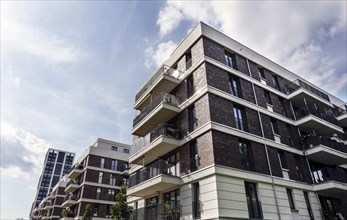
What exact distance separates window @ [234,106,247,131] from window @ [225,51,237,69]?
3532 millimetres

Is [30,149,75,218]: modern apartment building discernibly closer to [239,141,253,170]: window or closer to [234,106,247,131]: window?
[234,106,247,131]: window

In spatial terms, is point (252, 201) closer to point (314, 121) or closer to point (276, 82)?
point (314, 121)

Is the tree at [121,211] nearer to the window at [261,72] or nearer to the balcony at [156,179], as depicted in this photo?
the balcony at [156,179]

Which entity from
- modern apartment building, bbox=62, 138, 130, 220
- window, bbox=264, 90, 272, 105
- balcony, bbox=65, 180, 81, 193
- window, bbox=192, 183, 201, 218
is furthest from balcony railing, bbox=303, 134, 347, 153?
balcony, bbox=65, 180, 81, 193

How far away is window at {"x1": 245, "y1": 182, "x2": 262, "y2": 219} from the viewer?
12471 mm

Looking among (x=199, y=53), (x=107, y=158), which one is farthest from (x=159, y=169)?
(x=107, y=158)

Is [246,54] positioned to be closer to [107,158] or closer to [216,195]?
[216,195]

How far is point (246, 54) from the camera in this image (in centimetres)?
1877

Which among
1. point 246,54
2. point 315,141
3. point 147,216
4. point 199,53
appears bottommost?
point 147,216

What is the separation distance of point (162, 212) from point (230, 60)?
1164cm

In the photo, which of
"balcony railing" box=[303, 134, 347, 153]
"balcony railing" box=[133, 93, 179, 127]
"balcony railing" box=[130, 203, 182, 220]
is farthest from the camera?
"balcony railing" box=[303, 134, 347, 153]

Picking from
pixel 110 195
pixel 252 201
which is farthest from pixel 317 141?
pixel 110 195

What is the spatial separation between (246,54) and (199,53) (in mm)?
4751

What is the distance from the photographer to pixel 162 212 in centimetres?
1387
